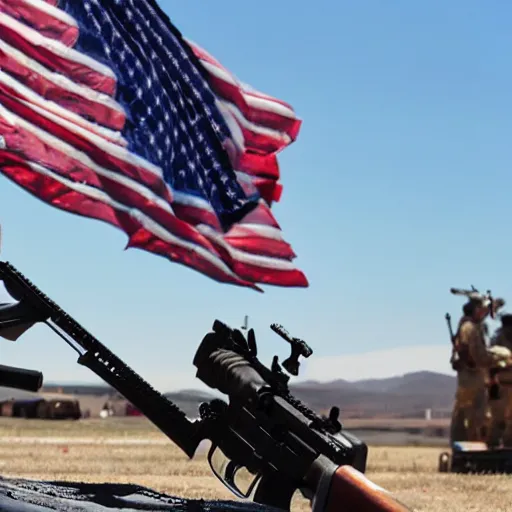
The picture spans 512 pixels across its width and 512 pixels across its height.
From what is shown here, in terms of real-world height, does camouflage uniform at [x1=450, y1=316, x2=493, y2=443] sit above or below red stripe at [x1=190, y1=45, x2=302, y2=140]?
below

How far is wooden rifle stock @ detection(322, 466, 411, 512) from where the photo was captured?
815 centimetres

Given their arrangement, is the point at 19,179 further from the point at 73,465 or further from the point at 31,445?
the point at 31,445

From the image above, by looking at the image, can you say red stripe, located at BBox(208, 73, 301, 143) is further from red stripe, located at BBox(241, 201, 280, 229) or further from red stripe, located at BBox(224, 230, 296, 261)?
red stripe, located at BBox(224, 230, 296, 261)

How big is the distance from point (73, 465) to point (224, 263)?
6.18 metres

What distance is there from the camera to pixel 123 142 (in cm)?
2094

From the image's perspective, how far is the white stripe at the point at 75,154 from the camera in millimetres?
19625

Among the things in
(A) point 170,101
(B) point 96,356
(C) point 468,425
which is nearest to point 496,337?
(C) point 468,425

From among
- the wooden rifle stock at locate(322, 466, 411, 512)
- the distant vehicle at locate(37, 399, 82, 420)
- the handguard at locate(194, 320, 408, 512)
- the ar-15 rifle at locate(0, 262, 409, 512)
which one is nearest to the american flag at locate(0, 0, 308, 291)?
the ar-15 rifle at locate(0, 262, 409, 512)

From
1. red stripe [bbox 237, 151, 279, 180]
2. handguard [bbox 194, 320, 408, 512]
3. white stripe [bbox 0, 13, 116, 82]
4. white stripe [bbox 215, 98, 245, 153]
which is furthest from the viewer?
red stripe [bbox 237, 151, 279, 180]

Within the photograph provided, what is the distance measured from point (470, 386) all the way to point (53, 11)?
1313 cm

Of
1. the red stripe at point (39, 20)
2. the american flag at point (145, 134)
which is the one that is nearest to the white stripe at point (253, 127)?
the american flag at point (145, 134)

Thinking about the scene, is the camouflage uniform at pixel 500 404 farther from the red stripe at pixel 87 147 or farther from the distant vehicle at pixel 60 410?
the distant vehicle at pixel 60 410

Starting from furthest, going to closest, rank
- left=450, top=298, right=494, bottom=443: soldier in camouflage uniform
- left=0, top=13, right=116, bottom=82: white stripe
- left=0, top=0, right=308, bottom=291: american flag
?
left=450, top=298, right=494, bottom=443: soldier in camouflage uniform
left=0, top=13, right=116, bottom=82: white stripe
left=0, top=0, right=308, bottom=291: american flag

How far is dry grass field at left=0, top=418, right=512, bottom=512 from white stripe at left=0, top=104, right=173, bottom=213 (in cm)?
484
